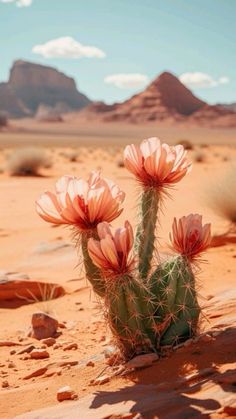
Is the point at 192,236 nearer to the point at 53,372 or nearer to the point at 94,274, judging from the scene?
the point at 94,274

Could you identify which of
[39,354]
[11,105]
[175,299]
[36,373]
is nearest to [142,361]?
[175,299]

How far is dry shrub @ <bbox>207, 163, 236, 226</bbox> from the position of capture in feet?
27.5

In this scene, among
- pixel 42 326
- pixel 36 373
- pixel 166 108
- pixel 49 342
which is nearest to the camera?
pixel 36 373

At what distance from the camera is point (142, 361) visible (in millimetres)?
3008

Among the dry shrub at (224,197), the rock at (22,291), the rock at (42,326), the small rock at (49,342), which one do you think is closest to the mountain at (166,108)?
the dry shrub at (224,197)

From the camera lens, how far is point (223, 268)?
619 centimetres

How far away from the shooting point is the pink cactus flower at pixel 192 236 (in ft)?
10.2

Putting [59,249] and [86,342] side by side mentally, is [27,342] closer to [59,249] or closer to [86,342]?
[86,342]

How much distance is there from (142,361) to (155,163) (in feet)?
3.39

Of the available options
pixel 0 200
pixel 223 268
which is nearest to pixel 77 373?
pixel 223 268

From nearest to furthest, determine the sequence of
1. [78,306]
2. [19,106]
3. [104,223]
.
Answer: [104,223] → [78,306] → [19,106]

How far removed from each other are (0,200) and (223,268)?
766 cm

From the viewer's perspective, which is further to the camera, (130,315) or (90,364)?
(90,364)

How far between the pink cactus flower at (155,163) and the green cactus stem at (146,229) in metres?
0.07
